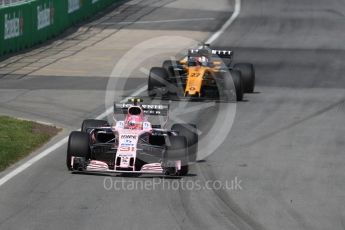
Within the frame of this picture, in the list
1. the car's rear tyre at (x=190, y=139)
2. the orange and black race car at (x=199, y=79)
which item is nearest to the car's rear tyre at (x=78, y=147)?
the car's rear tyre at (x=190, y=139)

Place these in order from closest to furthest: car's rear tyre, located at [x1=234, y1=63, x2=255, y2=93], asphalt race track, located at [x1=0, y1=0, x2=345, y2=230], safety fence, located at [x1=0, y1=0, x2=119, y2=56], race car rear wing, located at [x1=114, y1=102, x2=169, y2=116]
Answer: asphalt race track, located at [x1=0, y1=0, x2=345, y2=230]
race car rear wing, located at [x1=114, y1=102, x2=169, y2=116]
car's rear tyre, located at [x1=234, y1=63, x2=255, y2=93]
safety fence, located at [x1=0, y1=0, x2=119, y2=56]

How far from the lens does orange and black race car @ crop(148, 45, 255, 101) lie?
30.4 m

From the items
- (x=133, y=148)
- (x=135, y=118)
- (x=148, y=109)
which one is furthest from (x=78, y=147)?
(x=148, y=109)

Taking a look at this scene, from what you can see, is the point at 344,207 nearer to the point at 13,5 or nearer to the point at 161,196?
the point at 161,196

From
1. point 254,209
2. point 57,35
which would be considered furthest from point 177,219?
point 57,35

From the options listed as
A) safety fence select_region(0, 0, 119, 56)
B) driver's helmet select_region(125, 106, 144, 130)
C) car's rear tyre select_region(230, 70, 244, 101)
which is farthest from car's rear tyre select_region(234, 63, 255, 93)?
safety fence select_region(0, 0, 119, 56)

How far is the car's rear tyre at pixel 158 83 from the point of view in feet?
101

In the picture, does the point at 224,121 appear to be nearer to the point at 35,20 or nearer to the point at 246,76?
the point at 246,76

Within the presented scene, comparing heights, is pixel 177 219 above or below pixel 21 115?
above

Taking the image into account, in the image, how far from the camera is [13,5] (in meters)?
42.1

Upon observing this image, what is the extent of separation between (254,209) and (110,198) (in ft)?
8.59

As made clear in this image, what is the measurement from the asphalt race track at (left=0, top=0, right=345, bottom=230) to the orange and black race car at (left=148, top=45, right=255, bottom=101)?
0.70 meters

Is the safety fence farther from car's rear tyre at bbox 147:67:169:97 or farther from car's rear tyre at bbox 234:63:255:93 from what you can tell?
car's rear tyre at bbox 234:63:255:93

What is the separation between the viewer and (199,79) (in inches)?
1199
